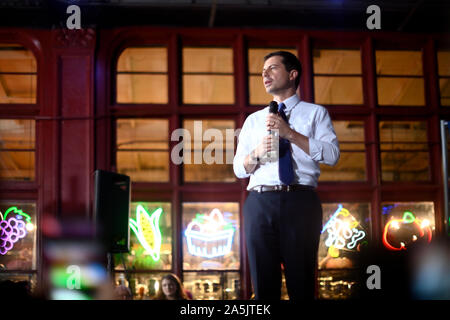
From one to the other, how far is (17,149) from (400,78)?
465 cm

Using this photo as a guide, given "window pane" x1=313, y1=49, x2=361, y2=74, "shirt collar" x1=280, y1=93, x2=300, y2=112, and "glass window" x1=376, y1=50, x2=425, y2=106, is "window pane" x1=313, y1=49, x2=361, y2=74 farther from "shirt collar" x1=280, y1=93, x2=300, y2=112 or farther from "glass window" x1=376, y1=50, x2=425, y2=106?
"shirt collar" x1=280, y1=93, x2=300, y2=112

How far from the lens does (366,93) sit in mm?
6562

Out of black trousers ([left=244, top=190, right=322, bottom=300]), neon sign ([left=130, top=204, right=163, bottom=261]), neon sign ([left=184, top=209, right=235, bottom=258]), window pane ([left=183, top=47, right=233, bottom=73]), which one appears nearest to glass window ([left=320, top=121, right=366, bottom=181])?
neon sign ([left=184, top=209, right=235, bottom=258])

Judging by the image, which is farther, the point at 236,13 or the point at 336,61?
the point at 336,61

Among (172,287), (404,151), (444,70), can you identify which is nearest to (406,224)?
(404,151)

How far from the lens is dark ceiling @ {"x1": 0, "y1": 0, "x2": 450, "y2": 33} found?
6207mm

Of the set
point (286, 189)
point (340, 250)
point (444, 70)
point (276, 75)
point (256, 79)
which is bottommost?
point (340, 250)

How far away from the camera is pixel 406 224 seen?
6223 mm

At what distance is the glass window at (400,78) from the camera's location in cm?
657

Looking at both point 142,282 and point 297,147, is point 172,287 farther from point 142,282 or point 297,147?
point 297,147

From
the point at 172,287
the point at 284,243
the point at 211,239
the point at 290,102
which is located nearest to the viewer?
the point at 284,243

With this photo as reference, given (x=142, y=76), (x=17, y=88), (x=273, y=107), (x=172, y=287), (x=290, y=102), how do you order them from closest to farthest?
(x=273, y=107), (x=290, y=102), (x=172, y=287), (x=17, y=88), (x=142, y=76)
